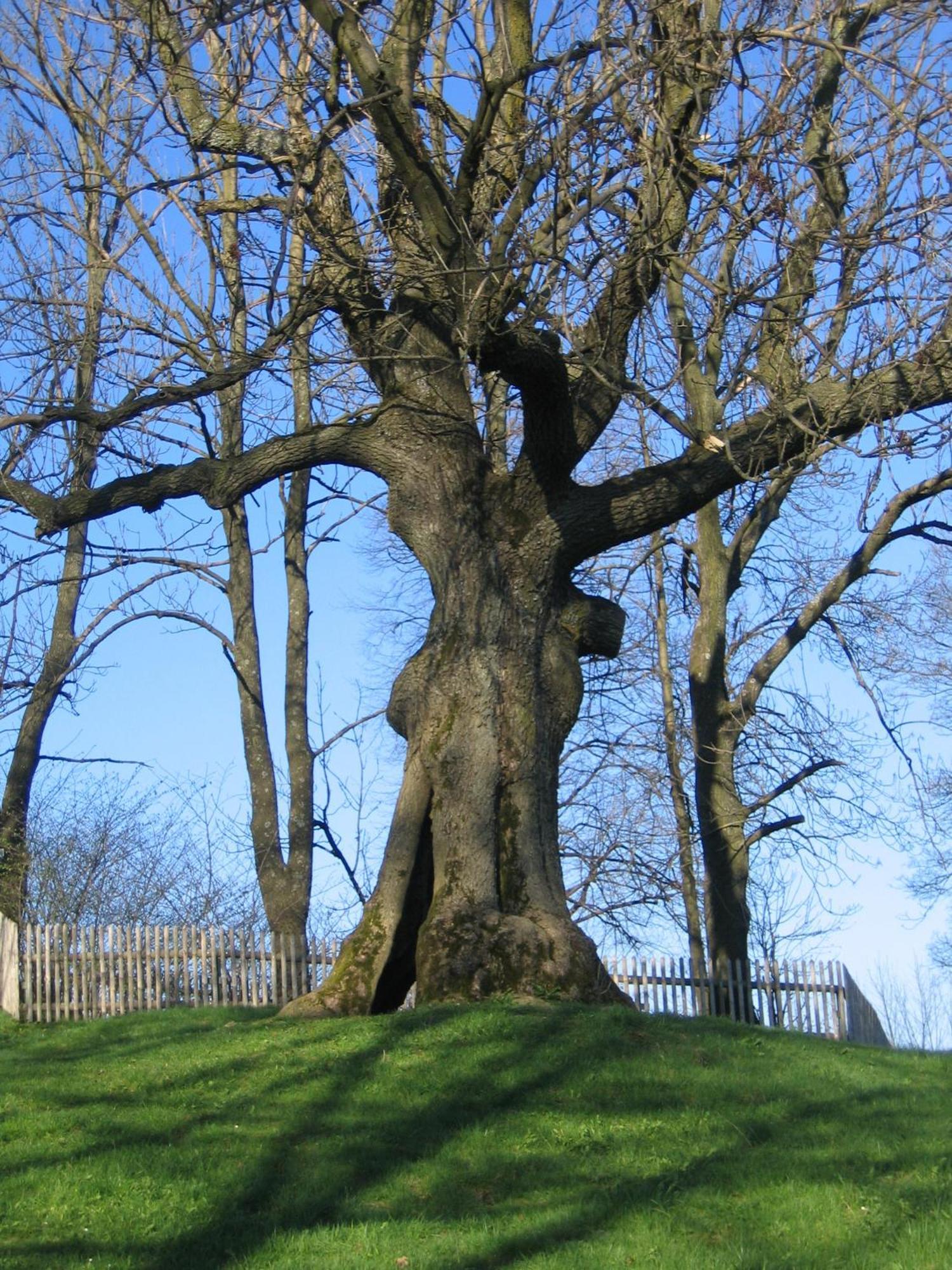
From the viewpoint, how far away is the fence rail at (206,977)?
49.2ft

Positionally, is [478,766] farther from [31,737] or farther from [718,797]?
[31,737]

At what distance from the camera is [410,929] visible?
10359 mm

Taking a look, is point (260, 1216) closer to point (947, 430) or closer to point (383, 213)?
point (947, 430)

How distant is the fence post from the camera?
584 inches

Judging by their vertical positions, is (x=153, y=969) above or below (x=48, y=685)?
below

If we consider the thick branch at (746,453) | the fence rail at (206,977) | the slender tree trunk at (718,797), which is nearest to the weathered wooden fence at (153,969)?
the fence rail at (206,977)

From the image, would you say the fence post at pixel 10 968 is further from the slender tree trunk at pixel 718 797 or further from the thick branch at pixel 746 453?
the slender tree trunk at pixel 718 797

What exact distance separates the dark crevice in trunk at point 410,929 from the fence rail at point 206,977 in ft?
17.4

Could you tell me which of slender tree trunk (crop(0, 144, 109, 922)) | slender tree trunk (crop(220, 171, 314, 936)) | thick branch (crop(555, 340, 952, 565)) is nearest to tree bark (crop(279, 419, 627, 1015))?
thick branch (crop(555, 340, 952, 565))

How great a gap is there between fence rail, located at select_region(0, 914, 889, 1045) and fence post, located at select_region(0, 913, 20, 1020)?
14 millimetres

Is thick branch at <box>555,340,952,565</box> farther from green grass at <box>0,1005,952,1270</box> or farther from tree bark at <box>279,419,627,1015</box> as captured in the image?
green grass at <box>0,1005,952,1270</box>

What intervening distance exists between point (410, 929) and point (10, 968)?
6706mm

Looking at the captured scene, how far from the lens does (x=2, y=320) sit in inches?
484

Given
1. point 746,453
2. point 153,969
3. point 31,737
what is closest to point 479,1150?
point 746,453
